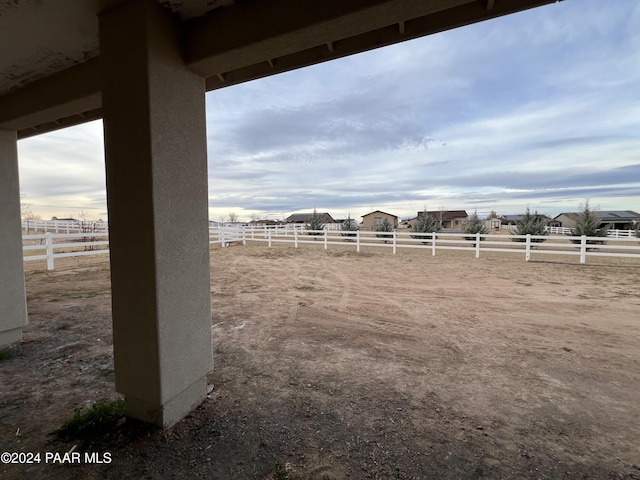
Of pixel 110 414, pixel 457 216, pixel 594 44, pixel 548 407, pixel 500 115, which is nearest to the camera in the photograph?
pixel 110 414

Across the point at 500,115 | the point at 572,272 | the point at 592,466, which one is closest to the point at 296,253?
the point at 572,272

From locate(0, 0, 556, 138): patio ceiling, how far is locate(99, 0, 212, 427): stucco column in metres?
0.21

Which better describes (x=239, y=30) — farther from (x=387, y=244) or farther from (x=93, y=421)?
(x=387, y=244)

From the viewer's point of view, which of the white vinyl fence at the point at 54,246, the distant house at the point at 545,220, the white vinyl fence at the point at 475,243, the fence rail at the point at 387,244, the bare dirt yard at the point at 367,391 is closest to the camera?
the bare dirt yard at the point at 367,391

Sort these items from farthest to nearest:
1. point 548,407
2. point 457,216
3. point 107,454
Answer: point 457,216 < point 548,407 < point 107,454

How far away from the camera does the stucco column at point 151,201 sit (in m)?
1.74

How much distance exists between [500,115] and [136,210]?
44.7 feet

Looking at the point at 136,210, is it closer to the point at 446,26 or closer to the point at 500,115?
the point at 446,26

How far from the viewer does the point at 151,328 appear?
5.98ft

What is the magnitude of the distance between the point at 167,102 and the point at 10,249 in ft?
10.6

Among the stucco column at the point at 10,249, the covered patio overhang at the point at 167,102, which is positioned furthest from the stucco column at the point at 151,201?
the stucco column at the point at 10,249

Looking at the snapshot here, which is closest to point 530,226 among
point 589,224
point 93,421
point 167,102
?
point 589,224

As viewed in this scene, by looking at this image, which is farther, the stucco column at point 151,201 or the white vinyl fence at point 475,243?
the white vinyl fence at point 475,243

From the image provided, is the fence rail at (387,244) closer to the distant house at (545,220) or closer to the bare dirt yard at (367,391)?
the bare dirt yard at (367,391)
